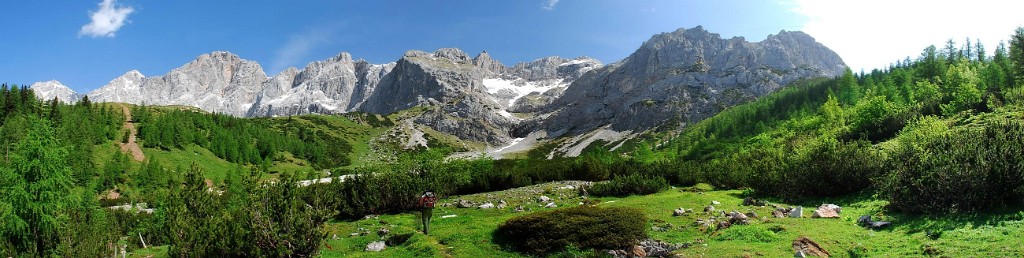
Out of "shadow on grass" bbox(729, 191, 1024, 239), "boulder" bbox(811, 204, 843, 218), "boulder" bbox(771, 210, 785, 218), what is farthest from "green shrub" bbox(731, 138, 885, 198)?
"boulder" bbox(771, 210, 785, 218)

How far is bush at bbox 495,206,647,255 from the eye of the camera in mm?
18828

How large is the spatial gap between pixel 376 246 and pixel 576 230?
363 inches

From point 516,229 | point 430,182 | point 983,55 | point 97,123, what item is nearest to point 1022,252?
point 516,229

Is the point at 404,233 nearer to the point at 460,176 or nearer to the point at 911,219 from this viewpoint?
the point at 911,219

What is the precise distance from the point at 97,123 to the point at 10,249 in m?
124

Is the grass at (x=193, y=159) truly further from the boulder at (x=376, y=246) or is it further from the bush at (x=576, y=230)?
the bush at (x=576, y=230)

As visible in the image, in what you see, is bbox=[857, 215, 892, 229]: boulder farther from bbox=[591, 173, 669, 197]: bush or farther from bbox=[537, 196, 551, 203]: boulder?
bbox=[537, 196, 551, 203]: boulder

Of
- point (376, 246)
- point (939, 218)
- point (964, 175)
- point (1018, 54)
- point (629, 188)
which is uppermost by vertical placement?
point (1018, 54)

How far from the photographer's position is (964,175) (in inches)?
730

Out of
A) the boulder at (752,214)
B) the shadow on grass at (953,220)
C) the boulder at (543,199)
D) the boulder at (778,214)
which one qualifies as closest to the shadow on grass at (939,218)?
the shadow on grass at (953,220)

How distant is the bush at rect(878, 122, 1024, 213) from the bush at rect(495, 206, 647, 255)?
34.6ft

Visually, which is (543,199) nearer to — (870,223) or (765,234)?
(765,234)

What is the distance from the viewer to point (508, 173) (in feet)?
162

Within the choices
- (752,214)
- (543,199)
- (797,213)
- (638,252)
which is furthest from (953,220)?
(543,199)
